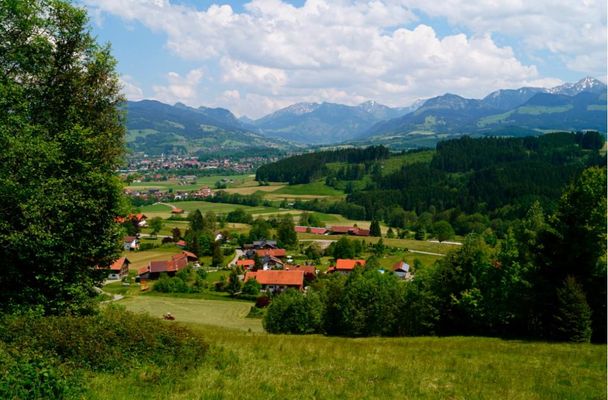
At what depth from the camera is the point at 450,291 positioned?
32.0 metres

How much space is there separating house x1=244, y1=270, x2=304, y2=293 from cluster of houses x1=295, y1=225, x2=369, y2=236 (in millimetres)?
58217

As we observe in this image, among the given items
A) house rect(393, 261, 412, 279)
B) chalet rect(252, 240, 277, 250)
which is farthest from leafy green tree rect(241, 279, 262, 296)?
chalet rect(252, 240, 277, 250)

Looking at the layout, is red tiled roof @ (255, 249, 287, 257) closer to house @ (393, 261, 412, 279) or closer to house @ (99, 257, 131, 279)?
house @ (393, 261, 412, 279)

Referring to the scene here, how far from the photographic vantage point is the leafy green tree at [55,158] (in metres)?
14.6

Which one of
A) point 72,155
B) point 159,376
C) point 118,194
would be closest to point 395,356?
point 159,376

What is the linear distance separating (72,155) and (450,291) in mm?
25195

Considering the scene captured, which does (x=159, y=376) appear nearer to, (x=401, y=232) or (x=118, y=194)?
(x=118, y=194)

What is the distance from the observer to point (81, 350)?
10859 millimetres

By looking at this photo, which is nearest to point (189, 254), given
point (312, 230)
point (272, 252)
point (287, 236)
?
point (272, 252)

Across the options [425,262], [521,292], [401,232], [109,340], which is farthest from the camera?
[401,232]

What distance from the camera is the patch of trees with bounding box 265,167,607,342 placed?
2181cm

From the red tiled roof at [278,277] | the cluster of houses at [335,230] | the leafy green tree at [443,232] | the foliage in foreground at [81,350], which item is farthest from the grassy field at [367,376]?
the cluster of houses at [335,230]

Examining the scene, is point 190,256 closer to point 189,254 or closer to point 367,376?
point 189,254

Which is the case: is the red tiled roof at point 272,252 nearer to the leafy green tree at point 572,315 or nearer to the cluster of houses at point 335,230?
the cluster of houses at point 335,230
